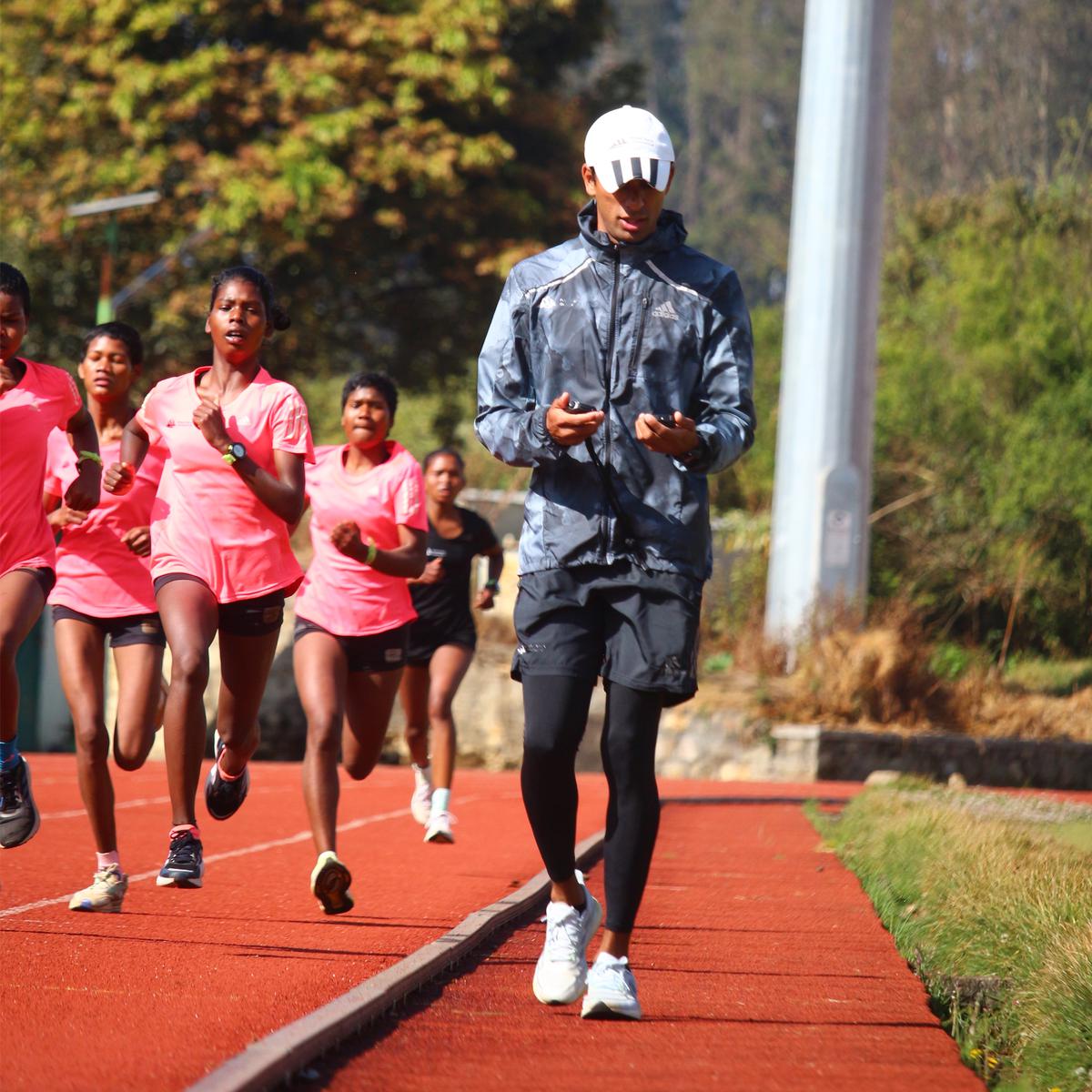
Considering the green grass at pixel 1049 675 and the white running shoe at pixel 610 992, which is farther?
the green grass at pixel 1049 675

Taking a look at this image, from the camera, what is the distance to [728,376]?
5.45 metres

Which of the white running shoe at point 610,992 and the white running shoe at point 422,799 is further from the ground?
the white running shoe at point 610,992

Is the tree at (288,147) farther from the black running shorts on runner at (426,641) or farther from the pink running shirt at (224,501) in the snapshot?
the pink running shirt at (224,501)

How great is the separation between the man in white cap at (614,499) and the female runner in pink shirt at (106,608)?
7.26 feet

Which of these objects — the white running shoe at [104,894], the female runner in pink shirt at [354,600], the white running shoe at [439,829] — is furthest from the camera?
the white running shoe at [439,829]

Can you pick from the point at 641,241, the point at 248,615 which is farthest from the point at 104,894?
the point at 641,241

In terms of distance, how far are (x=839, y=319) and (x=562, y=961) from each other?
1786 centimetres

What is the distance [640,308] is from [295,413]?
1882mm

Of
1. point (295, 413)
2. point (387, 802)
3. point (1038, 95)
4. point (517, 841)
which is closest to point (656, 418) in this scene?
point (295, 413)

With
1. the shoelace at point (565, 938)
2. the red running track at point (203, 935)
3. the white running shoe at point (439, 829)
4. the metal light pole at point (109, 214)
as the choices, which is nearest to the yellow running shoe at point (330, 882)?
the red running track at point (203, 935)

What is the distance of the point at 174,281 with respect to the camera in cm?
3033

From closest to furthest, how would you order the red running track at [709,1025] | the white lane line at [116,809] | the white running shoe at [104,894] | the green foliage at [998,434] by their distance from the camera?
the red running track at [709,1025], the white running shoe at [104,894], the white lane line at [116,809], the green foliage at [998,434]

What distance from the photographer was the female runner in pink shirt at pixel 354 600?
7.25 meters

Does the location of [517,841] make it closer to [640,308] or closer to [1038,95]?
[640,308]
